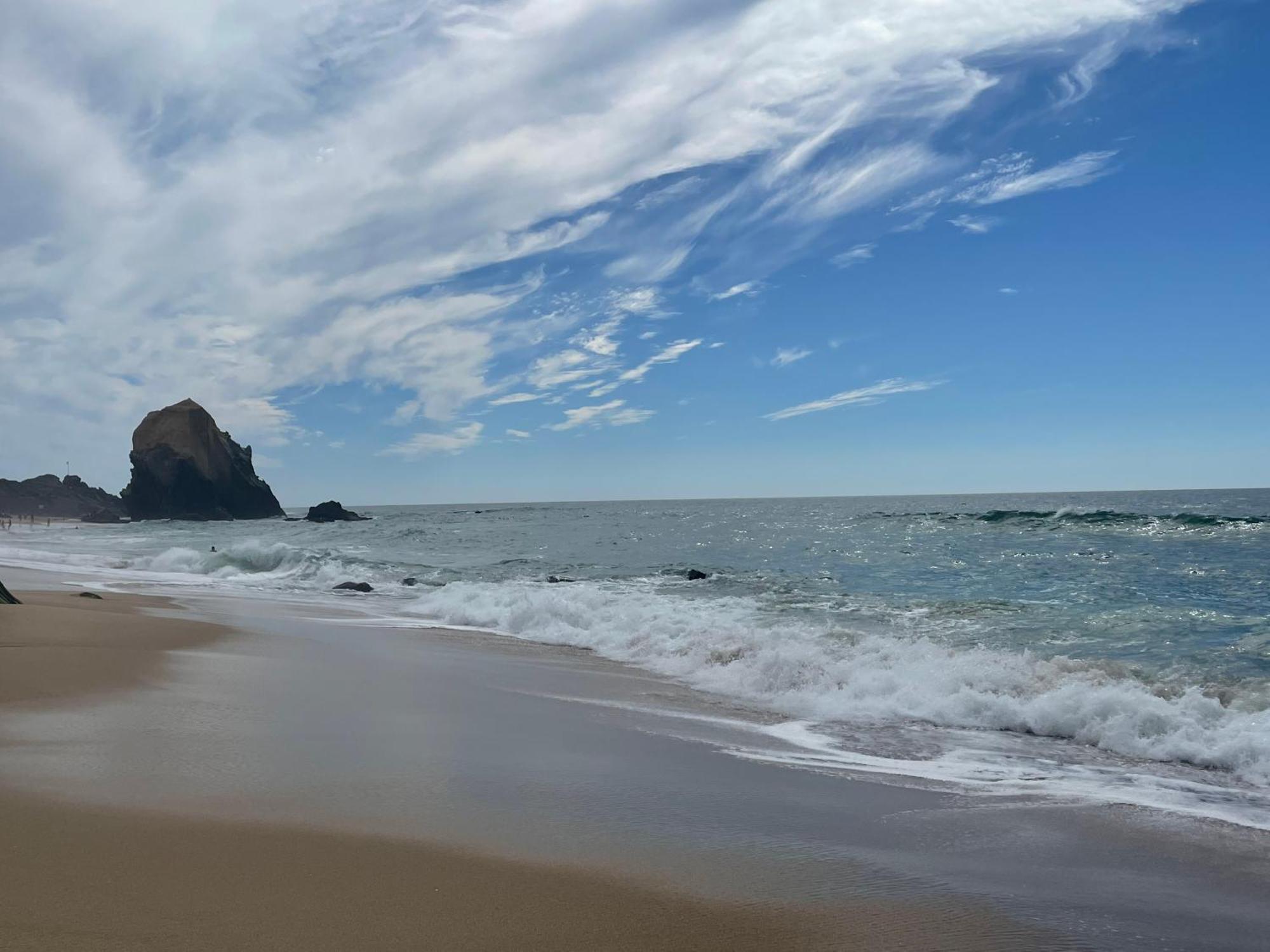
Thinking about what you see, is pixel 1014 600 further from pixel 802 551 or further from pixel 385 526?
pixel 385 526

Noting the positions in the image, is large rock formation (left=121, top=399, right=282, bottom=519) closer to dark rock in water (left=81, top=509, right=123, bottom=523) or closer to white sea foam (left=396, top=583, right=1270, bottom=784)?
dark rock in water (left=81, top=509, right=123, bottom=523)

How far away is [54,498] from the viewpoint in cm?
11900

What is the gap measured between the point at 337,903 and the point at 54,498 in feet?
468

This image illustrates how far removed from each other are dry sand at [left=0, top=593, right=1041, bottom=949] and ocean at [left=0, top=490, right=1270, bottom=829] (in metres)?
2.57

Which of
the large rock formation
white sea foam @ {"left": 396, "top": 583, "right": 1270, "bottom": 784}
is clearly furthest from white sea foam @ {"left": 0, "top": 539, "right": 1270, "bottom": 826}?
the large rock formation

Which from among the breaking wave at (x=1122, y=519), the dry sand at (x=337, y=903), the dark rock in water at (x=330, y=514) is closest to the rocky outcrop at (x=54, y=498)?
the dark rock in water at (x=330, y=514)

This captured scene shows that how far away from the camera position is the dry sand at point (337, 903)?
9.27 feet

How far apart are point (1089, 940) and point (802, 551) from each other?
26053mm

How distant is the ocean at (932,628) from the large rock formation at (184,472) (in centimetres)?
6153

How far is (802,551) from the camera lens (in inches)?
1136

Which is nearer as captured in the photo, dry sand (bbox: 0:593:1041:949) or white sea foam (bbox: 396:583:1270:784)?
dry sand (bbox: 0:593:1041:949)

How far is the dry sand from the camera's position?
9.27 ft

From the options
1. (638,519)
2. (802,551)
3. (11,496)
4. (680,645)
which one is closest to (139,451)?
(11,496)

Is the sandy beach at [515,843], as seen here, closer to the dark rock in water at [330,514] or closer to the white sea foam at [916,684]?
the white sea foam at [916,684]
